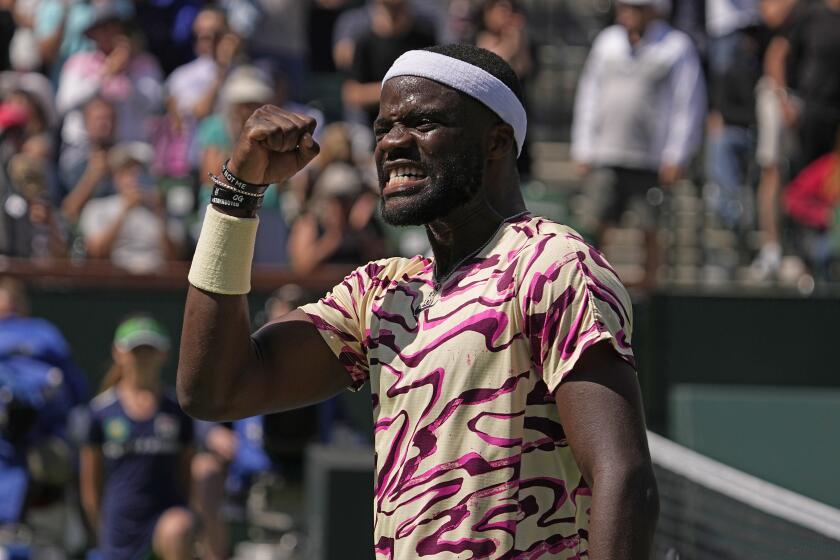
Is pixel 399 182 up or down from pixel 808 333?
up

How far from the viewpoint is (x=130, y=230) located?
10586 mm

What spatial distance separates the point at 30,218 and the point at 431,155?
7.60 m

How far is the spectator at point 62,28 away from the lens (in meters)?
12.6

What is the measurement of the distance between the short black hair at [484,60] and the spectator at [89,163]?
775 cm

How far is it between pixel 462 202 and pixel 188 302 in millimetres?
629

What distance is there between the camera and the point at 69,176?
11.3 m

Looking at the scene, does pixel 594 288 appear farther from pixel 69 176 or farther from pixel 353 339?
pixel 69 176

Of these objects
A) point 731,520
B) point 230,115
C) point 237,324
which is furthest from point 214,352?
point 230,115

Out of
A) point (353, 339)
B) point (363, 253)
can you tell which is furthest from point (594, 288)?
point (363, 253)

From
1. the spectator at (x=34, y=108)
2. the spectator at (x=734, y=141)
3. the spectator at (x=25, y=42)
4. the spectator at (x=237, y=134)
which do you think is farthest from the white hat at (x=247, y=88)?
the spectator at (x=734, y=141)

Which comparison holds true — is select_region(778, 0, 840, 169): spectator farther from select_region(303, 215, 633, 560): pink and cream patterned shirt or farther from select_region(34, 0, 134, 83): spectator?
select_region(303, 215, 633, 560): pink and cream patterned shirt

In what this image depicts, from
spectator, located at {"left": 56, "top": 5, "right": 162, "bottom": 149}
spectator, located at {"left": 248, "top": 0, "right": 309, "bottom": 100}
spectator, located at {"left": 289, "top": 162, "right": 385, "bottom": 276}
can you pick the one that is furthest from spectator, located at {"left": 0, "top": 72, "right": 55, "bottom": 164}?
spectator, located at {"left": 289, "top": 162, "right": 385, "bottom": 276}

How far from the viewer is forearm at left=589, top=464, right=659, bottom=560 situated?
2848 millimetres

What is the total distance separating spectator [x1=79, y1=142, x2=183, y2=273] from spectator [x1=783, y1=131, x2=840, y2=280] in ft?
14.5
